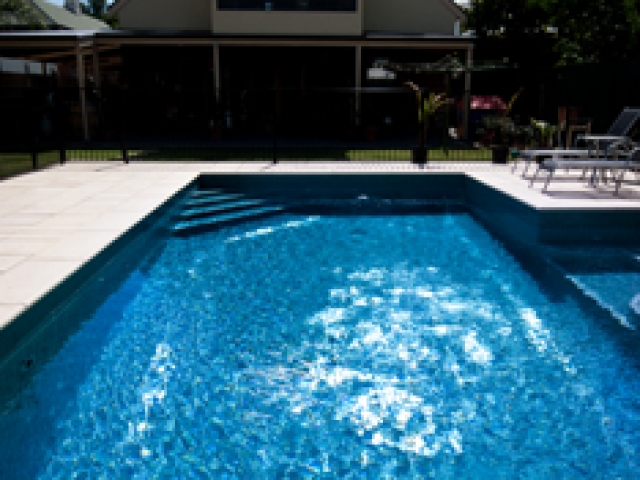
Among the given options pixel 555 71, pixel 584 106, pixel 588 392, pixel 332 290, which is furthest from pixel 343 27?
pixel 588 392

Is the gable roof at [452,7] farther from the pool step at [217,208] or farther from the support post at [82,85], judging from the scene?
the pool step at [217,208]

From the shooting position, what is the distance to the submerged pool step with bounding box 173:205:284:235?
7960mm

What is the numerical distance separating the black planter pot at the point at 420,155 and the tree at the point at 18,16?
70.0 feet

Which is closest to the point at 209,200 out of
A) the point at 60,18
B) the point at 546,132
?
the point at 546,132

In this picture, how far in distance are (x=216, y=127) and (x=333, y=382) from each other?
13442 mm

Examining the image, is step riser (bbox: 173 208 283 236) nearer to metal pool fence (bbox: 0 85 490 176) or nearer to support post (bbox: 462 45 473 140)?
metal pool fence (bbox: 0 85 490 176)

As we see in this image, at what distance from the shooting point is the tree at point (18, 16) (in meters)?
25.4

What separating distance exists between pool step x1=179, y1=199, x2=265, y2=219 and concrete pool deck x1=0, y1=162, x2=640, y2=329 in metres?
0.38

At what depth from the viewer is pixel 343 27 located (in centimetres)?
1678

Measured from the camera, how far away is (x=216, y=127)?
1638cm

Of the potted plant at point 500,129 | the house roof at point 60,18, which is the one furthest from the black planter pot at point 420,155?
the house roof at point 60,18

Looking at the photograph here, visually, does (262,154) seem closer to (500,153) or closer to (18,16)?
(500,153)

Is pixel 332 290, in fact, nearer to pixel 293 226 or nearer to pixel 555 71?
pixel 293 226

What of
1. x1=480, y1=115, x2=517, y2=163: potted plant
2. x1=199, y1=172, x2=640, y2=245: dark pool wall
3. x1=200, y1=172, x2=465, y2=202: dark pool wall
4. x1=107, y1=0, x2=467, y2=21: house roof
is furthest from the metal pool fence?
x1=107, y1=0, x2=467, y2=21: house roof
